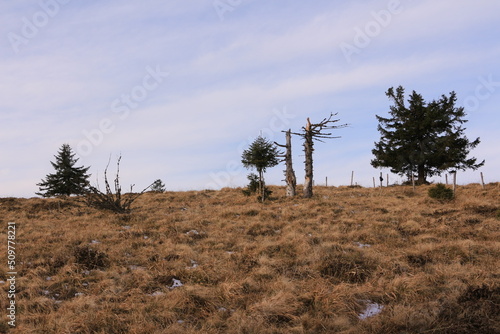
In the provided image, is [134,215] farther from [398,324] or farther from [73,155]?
[73,155]

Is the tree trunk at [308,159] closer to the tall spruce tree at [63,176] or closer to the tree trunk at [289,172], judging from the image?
the tree trunk at [289,172]

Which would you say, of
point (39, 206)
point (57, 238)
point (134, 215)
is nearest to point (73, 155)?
point (39, 206)

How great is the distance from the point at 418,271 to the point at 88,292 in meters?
6.98

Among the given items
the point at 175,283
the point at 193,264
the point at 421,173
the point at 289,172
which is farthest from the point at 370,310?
the point at 421,173

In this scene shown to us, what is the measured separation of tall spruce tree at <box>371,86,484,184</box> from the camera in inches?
1184

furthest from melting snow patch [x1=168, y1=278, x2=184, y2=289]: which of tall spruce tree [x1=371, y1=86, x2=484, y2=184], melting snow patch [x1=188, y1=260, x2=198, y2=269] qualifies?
tall spruce tree [x1=371, y1=86, x2=484, y2=184]

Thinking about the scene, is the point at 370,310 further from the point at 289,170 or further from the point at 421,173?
the point at 421,173

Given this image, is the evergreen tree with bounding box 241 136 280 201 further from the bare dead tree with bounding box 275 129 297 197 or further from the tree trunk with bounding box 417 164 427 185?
the tree trunk with bounding box 417 164 427 185

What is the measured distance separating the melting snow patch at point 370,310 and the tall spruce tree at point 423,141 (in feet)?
89.9

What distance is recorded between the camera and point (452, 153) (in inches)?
1153

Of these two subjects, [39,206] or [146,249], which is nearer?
[146,249]

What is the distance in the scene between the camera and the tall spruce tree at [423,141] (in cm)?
3006

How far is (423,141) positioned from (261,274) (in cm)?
2865

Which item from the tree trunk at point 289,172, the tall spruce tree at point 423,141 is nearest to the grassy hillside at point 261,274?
the tree trunk at point 289,172
